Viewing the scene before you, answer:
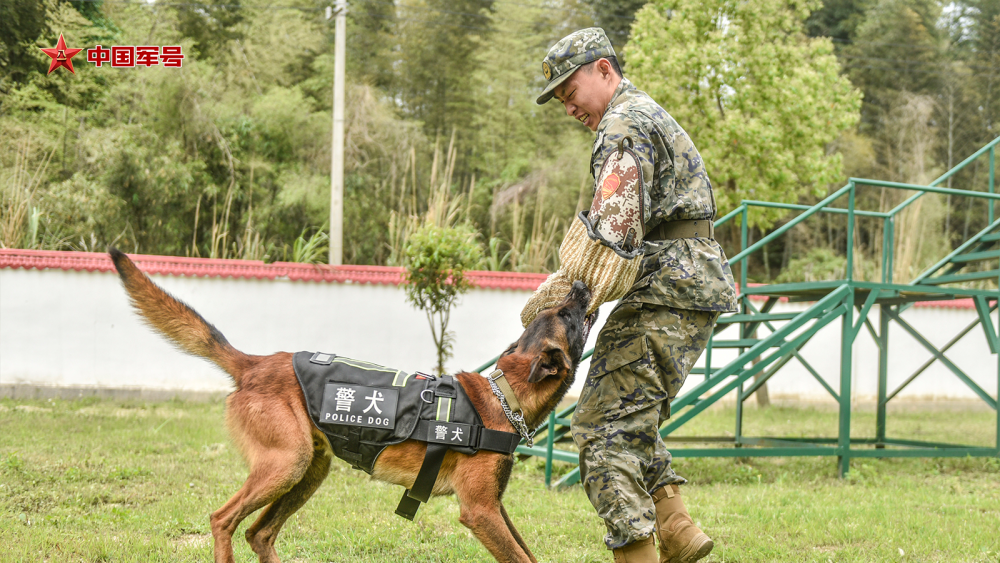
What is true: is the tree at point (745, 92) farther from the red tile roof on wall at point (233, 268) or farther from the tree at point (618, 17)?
the tree at point (618, 17)

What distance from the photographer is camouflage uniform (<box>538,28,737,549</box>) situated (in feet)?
8.93

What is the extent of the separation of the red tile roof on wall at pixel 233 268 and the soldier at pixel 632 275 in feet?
23.5

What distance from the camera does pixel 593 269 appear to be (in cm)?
269

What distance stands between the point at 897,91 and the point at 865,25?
7.23 feet

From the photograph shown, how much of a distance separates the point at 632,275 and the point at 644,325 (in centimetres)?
25

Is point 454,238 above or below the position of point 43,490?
above

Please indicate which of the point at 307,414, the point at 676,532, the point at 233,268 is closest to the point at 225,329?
the point at 233,268

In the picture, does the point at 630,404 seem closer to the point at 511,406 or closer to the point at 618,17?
the point at 511,406

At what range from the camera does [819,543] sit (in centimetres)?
401

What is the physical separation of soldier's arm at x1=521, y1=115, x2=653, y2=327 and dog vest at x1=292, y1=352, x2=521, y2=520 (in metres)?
0.67

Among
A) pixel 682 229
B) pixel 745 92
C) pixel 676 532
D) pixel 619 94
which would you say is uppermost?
pixel 745 92

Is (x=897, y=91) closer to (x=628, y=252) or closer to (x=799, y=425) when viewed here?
(x=799, y=425)

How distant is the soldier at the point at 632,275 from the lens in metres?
2.64

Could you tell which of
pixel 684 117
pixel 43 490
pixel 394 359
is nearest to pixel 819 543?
pixel 43 490
